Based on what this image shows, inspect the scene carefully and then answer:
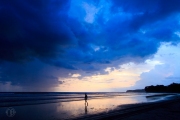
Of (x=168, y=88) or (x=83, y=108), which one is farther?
(x=168, y=88)

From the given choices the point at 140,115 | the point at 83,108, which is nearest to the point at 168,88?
the point at 83,108

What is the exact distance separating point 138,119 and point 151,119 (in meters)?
1.23

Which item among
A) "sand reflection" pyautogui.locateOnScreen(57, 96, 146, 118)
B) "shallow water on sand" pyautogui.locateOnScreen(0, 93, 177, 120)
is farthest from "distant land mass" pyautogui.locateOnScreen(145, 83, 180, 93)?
"sand reflection" pyautogui.locateOnScreen(57, 96, 146, 118)

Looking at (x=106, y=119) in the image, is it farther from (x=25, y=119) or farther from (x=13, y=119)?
(x=13, y=119)

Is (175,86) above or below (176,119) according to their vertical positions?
above

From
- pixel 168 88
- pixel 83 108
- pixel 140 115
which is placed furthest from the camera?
pixel 168 88

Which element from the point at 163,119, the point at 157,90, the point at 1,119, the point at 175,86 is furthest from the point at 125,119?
the point at 157,90

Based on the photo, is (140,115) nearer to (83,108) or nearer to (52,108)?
(83,108)

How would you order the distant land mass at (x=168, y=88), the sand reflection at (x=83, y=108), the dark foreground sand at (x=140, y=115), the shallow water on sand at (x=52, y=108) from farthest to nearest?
1. the distant land mass at (x=168, y=88)
2. the sand reflection at (x=83, y=108)
3. the shallow water on sand at (x=52, y=108)
4. the dark foreground sand at (x=140, y=115)

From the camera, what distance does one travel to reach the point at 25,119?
57.8ft

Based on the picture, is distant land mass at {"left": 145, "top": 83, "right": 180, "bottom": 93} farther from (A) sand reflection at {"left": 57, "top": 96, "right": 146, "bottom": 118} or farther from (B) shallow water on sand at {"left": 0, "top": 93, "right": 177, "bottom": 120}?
(A) sand reflection at {"left": 57, "top": 96, "right": 146, "bottom": 118}

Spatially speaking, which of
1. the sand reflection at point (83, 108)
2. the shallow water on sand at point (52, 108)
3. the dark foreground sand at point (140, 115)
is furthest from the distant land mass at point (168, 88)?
the dark foreground sand at point (140, 115)

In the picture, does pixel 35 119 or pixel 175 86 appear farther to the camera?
pixel 175 86

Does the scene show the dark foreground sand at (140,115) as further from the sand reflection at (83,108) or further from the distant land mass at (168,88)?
the distant land mass at (168,88)
